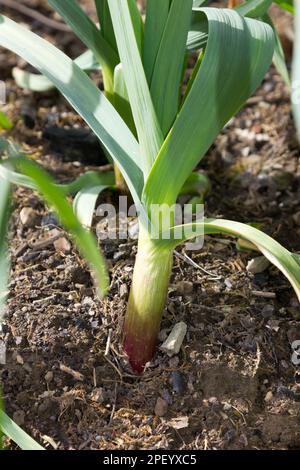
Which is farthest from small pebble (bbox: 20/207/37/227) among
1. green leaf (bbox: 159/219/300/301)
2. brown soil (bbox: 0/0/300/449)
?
green leaf (bbox: 159/219/300/301)

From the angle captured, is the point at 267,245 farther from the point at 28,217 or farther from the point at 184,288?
the point at 28,217

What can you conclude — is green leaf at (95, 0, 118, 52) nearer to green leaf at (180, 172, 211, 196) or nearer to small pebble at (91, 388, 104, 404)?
green leaf at (180, 172, 211, 196)

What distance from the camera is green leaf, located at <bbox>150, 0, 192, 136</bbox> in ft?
3.94

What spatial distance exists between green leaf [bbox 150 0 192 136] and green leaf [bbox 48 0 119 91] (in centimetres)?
24

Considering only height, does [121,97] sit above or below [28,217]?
above

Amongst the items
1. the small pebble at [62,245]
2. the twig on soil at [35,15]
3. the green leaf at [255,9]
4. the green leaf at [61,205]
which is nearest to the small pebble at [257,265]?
the small pebble at [62,245]

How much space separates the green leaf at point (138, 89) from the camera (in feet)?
3.86

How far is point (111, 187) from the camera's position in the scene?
158 cm

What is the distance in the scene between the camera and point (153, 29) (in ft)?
4.17

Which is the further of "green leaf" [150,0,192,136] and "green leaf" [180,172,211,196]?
"green leaf" [180,172,211,196]

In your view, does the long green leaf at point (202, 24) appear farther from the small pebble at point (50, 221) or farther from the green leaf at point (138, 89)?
the small pebble at point (50, 221)

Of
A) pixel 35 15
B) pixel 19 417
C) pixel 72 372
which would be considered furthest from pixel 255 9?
pixel 35 15

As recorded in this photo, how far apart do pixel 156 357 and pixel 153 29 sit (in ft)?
1.83

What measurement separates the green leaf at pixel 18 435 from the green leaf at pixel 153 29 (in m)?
0.59
